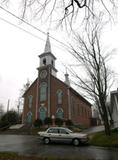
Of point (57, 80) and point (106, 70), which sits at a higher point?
point (57, 80)

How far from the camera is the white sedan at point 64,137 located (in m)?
14.3

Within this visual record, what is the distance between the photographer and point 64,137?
1491cm

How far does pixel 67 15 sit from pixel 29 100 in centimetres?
3323

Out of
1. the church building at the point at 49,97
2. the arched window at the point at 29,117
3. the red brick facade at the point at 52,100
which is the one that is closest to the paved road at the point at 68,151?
the church building at the point at 49,97

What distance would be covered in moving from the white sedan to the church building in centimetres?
1624

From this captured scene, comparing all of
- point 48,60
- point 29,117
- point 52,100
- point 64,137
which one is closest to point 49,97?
point 52,100

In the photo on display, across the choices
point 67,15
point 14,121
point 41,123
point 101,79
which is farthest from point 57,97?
point 67,15

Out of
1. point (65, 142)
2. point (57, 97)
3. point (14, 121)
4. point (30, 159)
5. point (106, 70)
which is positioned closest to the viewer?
point (30, 159)

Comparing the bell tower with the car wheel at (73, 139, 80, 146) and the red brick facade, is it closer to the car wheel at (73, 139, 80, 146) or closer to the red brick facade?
the red brick facade

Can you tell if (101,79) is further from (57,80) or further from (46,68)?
(46,68)

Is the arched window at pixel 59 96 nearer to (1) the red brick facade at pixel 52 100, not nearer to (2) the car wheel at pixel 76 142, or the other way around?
(1) the red brick facade at pixel 52 100

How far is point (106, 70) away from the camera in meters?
17.4

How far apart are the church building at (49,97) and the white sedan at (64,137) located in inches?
639

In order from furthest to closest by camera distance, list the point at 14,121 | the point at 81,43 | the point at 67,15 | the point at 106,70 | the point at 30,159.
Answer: the point at 14,121 → the point at 106,70 → the point at 81,43 → the point at 30,159 → the point at 67,15
